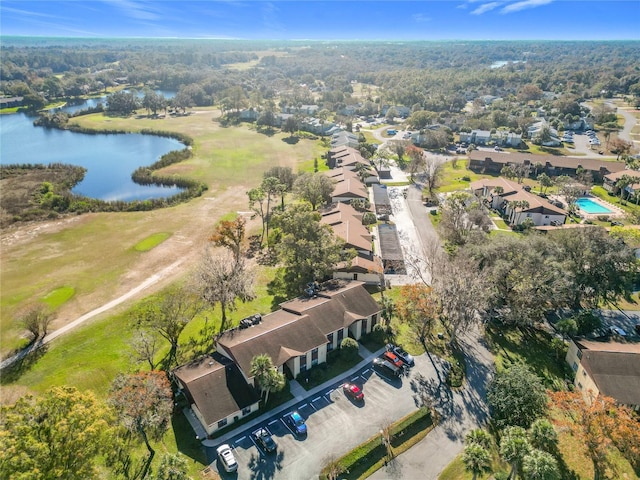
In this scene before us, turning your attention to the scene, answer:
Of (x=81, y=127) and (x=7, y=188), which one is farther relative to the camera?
(x=81, y=127)

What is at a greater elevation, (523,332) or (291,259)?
(291,259)

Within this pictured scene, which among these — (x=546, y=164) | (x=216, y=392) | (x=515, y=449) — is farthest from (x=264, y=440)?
(x=546, y=164)

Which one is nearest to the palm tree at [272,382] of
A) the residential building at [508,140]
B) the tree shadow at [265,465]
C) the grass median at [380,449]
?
the tree shadow at [265,465]

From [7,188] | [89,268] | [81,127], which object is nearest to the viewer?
[89,268]

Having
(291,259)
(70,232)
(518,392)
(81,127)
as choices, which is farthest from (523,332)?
(81,127)

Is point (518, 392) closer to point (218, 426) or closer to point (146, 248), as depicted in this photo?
point (218, 426)

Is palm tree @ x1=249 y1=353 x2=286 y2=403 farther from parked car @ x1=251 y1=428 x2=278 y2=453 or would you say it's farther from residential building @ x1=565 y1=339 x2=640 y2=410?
residential building @ x1=565 y1=339 x2=640 y2=410
